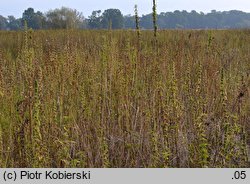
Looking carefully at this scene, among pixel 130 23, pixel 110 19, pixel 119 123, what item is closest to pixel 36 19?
pixel 110 19

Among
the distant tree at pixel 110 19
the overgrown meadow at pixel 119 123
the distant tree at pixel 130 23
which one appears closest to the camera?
the overgrown meadow at pixel 119 123

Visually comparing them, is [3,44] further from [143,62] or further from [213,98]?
[213,98]

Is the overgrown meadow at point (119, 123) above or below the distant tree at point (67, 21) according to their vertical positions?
below

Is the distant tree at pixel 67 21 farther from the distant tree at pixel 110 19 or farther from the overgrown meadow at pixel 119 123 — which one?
the overgrown meadow at pixel 119 123

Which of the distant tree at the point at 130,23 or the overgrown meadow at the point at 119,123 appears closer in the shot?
the overgrown meadow at the point at 119,123

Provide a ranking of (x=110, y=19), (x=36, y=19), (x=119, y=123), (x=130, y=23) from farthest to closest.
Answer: (x=130, y=23) → (x=36, y=19) → (x=110, y=19) → (x=119, y=123)

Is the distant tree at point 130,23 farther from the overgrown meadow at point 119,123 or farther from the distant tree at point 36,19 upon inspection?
the distant tree at point 36,19

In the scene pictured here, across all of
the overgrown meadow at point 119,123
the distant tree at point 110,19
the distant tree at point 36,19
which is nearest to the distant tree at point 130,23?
the distant tree at point 110,19

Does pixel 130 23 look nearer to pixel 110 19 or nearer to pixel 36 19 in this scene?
pixel 36 19

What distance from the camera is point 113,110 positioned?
3656 mm

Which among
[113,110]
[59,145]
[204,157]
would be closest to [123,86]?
[113,110]

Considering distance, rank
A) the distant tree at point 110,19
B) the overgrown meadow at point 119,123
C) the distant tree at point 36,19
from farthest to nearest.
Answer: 1. the distant tree at point 36,19
2. the distant tree at point 110,19
3. the overgrown meadow at point 119,123

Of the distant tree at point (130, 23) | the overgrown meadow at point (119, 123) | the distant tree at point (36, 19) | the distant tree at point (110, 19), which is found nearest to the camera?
the overgrown meadow at point (119, 123)

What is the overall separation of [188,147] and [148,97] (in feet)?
3.00
